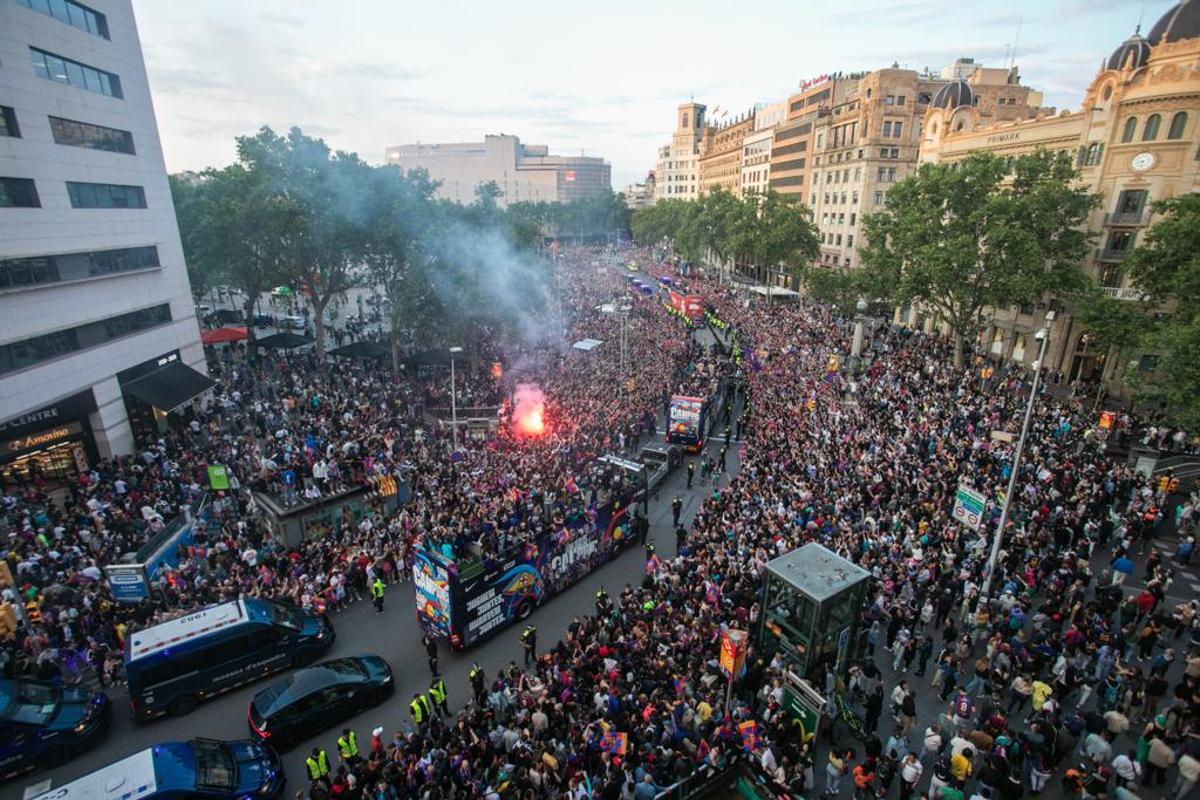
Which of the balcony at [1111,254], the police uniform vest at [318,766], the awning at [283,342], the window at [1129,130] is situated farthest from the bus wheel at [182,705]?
the window at [1129,130]

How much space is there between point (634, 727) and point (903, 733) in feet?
16.2

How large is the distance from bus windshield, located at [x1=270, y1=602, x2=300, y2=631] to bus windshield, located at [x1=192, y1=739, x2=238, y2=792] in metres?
3.22

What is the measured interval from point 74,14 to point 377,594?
2576 centimetres

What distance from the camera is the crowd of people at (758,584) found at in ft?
34.2

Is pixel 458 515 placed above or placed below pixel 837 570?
below

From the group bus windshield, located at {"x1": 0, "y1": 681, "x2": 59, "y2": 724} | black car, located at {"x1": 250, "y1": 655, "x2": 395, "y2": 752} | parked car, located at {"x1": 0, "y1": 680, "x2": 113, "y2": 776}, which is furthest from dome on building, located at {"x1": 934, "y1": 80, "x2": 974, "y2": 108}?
bus windshield, located at {"x1": 0, "y1": 681, "x2": 59, "y2": 724}

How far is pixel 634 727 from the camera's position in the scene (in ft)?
36.4

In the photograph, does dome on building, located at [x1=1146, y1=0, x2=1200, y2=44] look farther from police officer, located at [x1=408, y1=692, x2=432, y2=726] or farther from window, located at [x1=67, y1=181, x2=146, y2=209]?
window, located at [x1=67, y1=181, x2=146, y2=209]

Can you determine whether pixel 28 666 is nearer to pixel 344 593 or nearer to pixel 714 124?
pixel 344 593

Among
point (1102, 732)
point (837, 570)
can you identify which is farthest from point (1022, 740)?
point (837, 570)

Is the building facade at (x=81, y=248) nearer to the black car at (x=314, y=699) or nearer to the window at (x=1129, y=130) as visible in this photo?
the black car at (x=314, y=699)

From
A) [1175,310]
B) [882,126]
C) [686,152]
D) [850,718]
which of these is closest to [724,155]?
[686,152]

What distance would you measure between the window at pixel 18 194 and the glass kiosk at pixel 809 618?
26810 mm

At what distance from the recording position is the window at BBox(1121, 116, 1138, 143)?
31703mm
